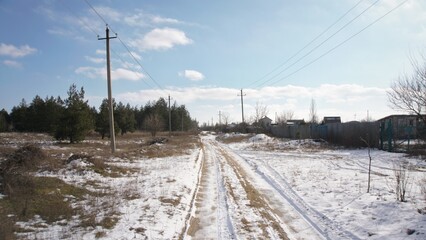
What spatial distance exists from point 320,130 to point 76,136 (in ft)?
89.5

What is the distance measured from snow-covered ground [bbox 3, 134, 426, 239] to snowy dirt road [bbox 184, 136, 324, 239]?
0.8 inches

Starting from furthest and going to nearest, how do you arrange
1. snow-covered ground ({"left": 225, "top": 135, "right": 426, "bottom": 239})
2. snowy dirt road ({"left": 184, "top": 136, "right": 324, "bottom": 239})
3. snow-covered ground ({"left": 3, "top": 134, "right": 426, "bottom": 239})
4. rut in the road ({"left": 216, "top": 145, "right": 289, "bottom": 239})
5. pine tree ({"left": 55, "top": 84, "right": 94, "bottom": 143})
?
pine tree ({"left": 55, "top": 84, "right": 94, "bottom": 143}) → rut in the road ({"left": 216, "top": 145, "right": 289, "bottom": 239}) → snow-covered ground ({"left": 225, "top": 135, "right": 426, "bottom": 239}) → snowy dirt road ({"left": 184, "top": 136, "right": 324, "bottom": 239}) → snow-covered ground ({"left": 3, "top": 134, "right": 426, "bottom": 239})

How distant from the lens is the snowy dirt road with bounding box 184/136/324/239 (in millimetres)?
7301

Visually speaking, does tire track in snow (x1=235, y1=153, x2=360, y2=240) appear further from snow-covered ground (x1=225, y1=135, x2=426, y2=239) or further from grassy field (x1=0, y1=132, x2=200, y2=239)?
grassy field (x1=0, y1=132, x2=200, y2=239)

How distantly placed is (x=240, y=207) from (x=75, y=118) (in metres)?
32.5

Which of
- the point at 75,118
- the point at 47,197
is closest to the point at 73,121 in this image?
the point at 75,118

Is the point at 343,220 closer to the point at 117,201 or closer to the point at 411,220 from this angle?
the point at 411,220

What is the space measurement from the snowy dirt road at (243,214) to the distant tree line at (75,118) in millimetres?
28306

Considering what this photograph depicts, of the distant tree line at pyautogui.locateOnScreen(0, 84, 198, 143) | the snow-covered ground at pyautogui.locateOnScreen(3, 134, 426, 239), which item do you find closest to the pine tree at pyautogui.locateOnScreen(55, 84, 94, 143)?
the distant tree line at pyautogui.locateOnScreen(0, 84, 198, 143)

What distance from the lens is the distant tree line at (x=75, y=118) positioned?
38072 mm

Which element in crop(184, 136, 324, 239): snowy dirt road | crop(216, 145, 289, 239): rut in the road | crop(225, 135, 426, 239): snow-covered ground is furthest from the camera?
crop(216, 145, 289, 239): rut in the road

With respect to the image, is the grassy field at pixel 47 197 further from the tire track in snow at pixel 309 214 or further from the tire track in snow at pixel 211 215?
the tire track in snow at pixel 309 214

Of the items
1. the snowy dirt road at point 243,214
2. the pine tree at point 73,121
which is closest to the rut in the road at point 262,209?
the snowy dirt road at point 243,214

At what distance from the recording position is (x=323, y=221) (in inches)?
326
